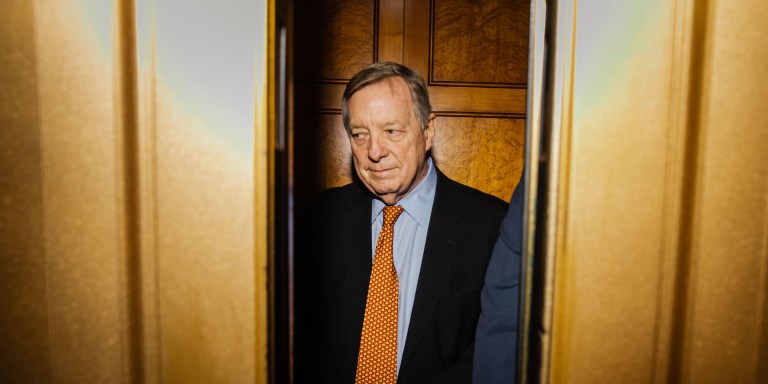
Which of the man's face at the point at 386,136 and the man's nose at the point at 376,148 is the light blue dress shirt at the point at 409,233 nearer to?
the man's face at the point at 386,136

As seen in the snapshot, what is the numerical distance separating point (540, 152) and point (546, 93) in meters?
0.07

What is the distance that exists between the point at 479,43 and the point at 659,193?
1.46 metres

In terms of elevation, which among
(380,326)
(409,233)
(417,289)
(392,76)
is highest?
(392,76)

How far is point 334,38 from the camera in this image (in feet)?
5.41

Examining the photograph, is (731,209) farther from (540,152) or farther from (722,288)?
(540,152)

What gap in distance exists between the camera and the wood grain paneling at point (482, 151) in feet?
5.55

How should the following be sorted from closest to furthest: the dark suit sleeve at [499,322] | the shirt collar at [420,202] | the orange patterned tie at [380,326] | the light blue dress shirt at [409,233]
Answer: the dark suit sleeve at [499,322], the orange patterned tie at [380,326], the light blue dress shirt at [409,233], the shirt collar at [420,202]

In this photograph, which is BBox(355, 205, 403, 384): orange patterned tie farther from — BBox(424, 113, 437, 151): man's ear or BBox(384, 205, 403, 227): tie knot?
BBox(424, 113, 437, 151): man's ear

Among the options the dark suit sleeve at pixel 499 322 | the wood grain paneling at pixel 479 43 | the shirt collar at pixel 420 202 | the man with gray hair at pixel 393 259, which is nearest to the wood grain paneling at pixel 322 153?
the man with gray hair at pixel 393 259

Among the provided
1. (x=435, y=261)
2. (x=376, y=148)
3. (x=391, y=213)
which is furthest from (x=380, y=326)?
(x=376, y=148)

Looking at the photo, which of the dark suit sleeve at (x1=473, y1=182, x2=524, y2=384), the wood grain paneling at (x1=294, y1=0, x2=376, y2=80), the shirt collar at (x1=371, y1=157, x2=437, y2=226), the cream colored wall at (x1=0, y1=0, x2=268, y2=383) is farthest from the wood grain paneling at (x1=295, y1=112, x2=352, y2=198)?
the cream colored wall at (x1=0, y1=0, x2=268, y2=383)

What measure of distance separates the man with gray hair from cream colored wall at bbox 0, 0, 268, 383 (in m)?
0.78

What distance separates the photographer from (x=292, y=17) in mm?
426

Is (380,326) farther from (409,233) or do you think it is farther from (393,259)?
(409,233)
